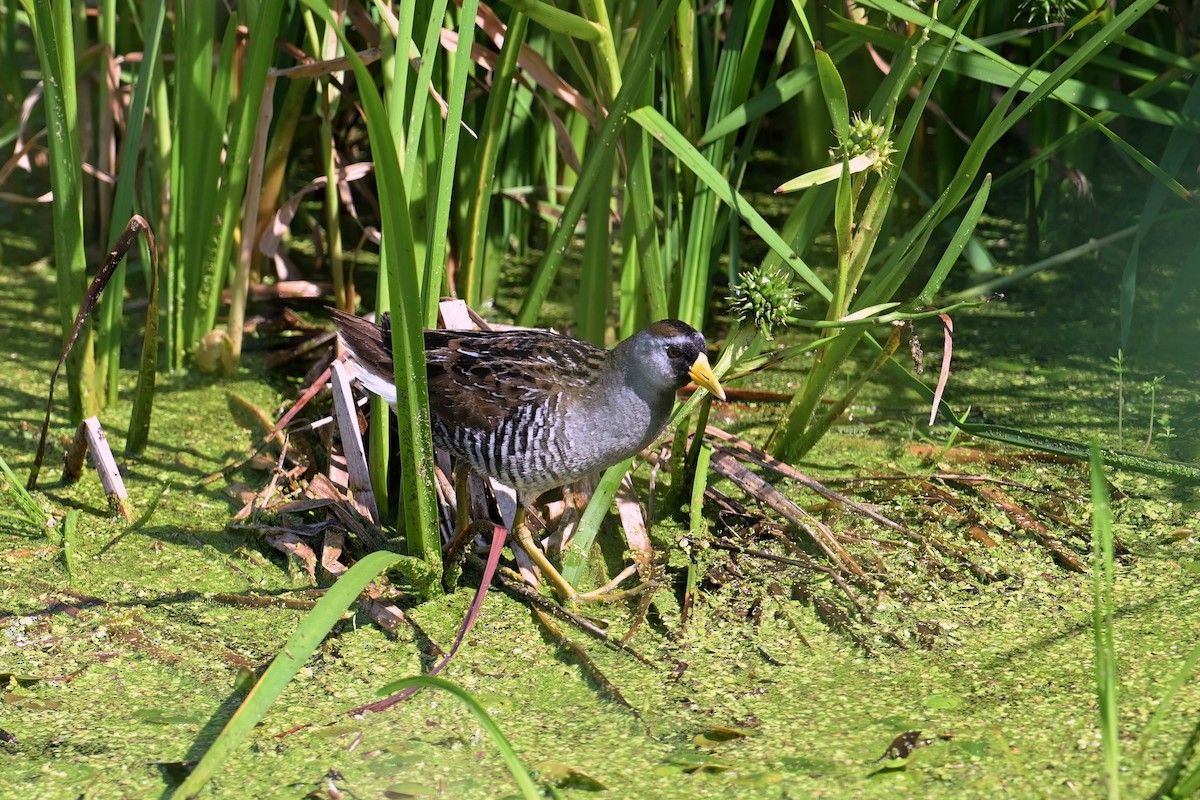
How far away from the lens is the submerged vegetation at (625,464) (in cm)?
213

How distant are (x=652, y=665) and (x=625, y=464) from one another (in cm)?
46

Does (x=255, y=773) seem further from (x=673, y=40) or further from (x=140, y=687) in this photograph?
(x=673, y=40)

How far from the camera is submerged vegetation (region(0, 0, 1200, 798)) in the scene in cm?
213

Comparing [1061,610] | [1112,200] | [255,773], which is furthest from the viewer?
[1112,200]

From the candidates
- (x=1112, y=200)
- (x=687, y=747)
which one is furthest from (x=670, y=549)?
(x=1112, y=200)

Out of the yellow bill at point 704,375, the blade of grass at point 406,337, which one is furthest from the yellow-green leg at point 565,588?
the yellow bill at point 704,375

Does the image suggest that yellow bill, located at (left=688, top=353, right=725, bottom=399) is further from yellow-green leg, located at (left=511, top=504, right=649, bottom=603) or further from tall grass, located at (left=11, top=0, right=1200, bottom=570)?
yellow-green leg, located at (left=511, top=504, right=649, bottom=603)

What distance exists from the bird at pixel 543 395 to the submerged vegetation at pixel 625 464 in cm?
10

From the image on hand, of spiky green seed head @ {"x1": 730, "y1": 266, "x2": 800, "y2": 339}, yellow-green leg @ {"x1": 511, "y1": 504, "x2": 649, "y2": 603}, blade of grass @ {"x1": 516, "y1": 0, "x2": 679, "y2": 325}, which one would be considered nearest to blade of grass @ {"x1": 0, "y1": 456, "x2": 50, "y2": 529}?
yellow-green leg @ {"x1": 511, "y1": 504, "x2": 649, "y2": 603}

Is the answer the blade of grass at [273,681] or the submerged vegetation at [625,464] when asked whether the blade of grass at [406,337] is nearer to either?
the submerged vegetation at [625,464]

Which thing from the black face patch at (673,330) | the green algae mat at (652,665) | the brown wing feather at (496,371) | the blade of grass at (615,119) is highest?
the blade of grass at (615,119)

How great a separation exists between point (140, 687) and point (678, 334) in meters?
1.20

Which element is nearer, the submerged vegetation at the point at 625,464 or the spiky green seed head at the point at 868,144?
the submerged vegetation at the point at 625,464

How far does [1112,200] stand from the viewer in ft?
13.6
